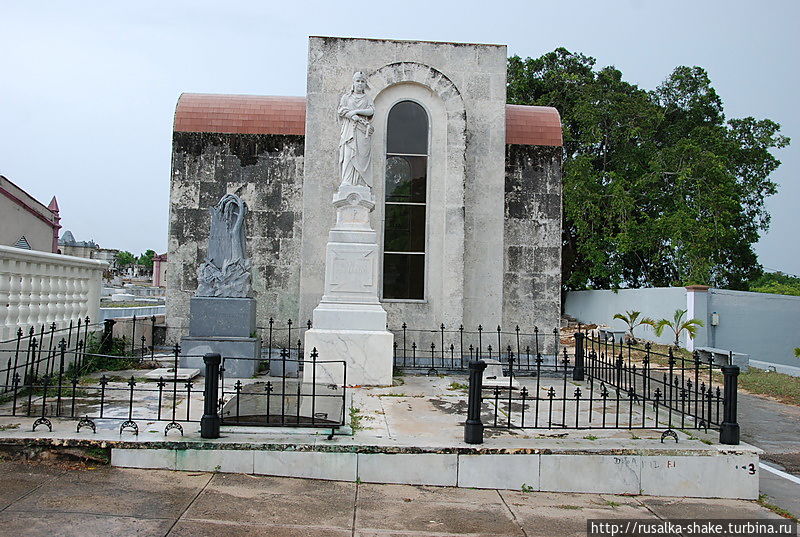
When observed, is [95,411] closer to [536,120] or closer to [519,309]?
[519,309]

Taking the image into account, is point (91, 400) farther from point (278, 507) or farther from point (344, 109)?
point (344, 109)

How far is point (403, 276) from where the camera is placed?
44.3ft

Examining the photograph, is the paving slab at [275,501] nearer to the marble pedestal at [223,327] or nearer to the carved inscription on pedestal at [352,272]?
the carved inscription on pedestal at [352,272]

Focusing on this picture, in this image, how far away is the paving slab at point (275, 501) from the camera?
16.7ft

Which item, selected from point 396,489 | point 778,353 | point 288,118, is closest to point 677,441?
Answer: point 396,489

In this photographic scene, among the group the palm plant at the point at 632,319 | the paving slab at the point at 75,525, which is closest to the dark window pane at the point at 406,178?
the paving slab at the point at 75,525

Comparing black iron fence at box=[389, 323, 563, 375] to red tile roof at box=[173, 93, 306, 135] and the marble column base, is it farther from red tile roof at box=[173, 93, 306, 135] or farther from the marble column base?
red tile roof at box=[173, 93, 306, 135]

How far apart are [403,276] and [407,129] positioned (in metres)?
3.06

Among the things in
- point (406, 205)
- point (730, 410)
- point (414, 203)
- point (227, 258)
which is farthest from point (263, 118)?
point (730, 410)

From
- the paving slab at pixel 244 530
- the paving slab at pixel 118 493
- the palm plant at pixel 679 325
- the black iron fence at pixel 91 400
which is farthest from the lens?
the palm plant at pixel 679 325

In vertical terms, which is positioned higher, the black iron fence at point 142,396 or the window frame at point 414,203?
the window frame at point 414,203

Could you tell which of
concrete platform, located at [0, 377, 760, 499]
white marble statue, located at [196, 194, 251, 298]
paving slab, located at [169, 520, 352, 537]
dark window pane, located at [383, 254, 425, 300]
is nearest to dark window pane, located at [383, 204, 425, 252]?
dark window pane, located at [383, 254, 425, 300]

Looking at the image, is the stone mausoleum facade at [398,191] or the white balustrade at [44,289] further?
the stone mausoleum facade at [398,191]

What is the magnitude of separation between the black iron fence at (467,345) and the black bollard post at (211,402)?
6.19m
